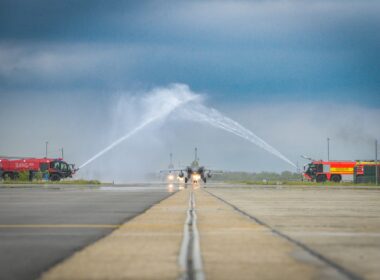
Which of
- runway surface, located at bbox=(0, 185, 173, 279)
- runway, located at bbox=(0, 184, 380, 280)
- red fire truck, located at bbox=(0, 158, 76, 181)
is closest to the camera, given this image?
runway, located at bbox=(0, 184, 380, 280)

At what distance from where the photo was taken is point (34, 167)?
292 feet

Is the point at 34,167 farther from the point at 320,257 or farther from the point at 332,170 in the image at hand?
the point at 320,257

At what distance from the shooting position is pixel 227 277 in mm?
8055

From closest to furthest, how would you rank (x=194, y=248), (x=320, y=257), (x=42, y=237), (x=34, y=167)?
(x=320, y=257), (x=194, y=248), (x=42, y=237), (x=34, y=167)

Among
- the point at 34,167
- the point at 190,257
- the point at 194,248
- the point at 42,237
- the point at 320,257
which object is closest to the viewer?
the point at 190,257

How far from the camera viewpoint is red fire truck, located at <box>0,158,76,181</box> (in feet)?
292

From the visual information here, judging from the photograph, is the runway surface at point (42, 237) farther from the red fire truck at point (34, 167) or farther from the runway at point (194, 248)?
the red fire truck at point (34, 167)

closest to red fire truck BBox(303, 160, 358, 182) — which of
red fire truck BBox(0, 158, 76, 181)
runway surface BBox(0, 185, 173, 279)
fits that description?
red fire truck BBox(0, 158, 76, 181)

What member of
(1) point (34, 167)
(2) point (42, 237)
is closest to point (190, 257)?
(2) point (42, 237)

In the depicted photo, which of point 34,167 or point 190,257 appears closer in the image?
Answer: point 190,257

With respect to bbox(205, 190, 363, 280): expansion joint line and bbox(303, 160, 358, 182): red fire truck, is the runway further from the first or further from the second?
bbox(303, 160, 358, 182): red fire truck

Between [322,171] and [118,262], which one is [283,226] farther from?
[322,171]

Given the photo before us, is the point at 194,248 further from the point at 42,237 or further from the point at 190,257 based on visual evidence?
the point at 42,237

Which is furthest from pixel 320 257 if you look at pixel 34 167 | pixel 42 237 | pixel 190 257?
pixel 34 167
